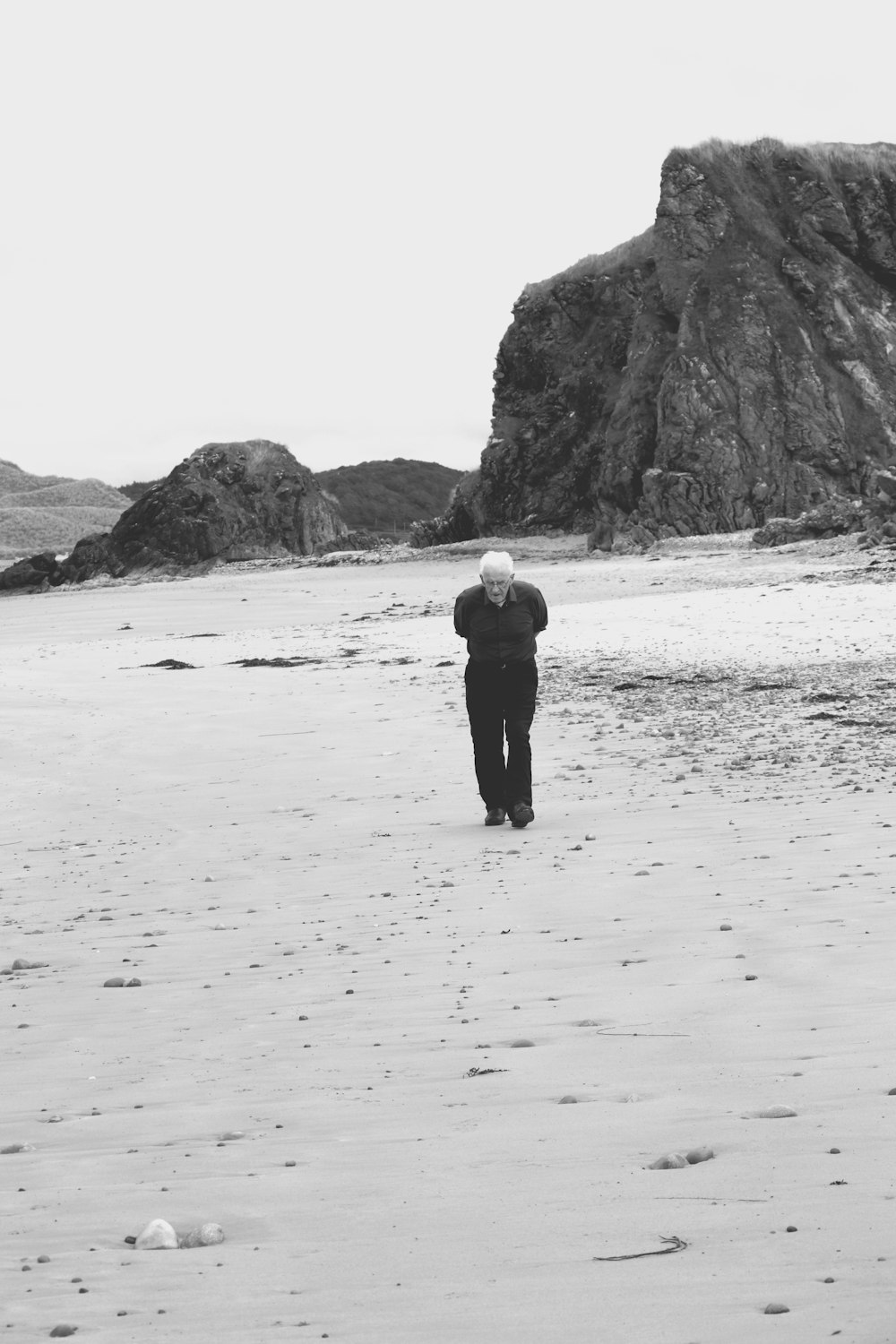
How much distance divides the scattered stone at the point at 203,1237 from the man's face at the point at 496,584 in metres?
5.84

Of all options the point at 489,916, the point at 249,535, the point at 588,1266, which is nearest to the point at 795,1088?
the point at 588,1266

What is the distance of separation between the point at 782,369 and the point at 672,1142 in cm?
5182

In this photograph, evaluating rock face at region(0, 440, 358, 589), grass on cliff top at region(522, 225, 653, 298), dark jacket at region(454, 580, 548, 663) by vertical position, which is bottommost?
dark jacket at region(454, 580, 548, 663)

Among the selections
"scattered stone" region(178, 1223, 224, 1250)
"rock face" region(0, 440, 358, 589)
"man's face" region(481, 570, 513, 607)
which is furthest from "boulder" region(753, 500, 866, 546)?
"scattered stone" region(178, 1223, 224, 1250)

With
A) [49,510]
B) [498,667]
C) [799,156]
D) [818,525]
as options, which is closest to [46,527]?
[49,510]

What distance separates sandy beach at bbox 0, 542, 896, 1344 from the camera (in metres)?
2.93

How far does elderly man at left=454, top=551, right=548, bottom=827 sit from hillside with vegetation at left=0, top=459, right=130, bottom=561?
322ft

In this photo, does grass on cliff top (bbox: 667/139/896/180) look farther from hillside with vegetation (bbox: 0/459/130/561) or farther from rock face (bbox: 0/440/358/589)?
hillside with vegetation (bbox: 0/459/130/561)

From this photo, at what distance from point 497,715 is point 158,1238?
234 inches

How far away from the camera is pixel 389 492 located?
146 m

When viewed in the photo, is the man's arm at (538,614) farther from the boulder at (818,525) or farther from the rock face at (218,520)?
the rock face at (218,520)

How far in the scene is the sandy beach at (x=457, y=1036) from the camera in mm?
2926

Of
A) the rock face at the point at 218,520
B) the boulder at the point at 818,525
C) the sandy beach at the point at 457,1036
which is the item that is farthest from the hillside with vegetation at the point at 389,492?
the sandy beach at the point at 457,1036

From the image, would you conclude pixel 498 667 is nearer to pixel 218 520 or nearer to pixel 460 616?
pixel 460 616
